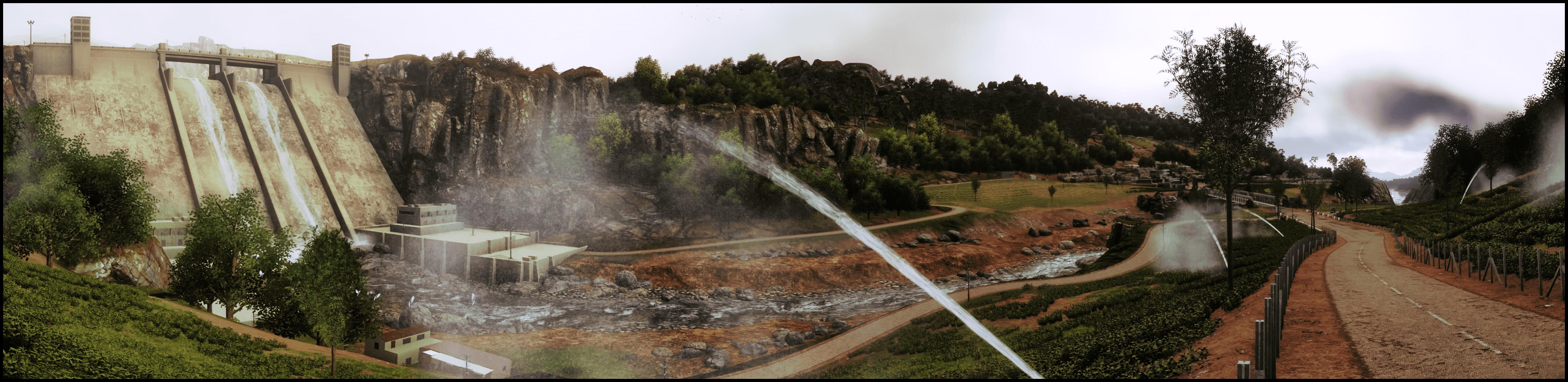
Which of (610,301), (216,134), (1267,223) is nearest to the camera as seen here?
(610,301)

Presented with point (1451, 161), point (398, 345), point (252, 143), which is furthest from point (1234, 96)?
point (252, 143)

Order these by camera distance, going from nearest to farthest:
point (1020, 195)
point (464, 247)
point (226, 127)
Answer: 1. point (464, 247)
2. point (226, 127)
3. point (1020, 195)

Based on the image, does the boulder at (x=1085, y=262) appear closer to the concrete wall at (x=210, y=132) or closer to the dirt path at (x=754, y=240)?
the dirt path at (x=754, y=240)

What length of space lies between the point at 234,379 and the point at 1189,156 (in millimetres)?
112054

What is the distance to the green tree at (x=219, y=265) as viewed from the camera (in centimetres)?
3281

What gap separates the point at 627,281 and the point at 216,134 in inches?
1801

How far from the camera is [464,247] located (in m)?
49.3

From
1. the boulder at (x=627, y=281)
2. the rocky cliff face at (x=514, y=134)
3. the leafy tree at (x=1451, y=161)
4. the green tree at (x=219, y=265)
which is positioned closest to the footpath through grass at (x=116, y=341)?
the green tree at (x=219, y=265)

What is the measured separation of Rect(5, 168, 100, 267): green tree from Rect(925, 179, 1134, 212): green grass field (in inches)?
2275

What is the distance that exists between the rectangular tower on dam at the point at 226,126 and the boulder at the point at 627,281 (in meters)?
26.4

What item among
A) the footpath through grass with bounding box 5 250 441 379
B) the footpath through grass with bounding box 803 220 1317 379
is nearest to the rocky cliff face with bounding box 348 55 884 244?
the footpath through grass with bounding box 803 220 1317 379

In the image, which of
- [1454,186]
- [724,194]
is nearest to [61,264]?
[724,194]

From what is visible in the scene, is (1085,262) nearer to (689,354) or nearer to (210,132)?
(689,354)

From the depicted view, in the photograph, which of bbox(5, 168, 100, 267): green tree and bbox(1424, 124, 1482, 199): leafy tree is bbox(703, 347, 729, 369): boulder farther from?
bbox(1424, 124, 1482, 199): leafy tree
